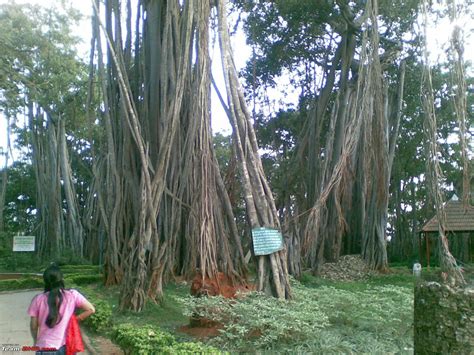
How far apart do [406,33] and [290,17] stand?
Answer: 3.71 metres

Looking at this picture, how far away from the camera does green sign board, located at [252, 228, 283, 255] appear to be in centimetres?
761

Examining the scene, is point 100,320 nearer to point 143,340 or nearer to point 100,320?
point 100,320

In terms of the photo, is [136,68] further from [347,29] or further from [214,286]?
[347,29]

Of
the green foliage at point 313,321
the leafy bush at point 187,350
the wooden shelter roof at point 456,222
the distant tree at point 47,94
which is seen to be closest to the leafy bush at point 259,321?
the green foliage at point 313,321

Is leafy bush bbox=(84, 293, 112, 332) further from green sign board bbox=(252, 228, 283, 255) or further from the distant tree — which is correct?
the distant tree

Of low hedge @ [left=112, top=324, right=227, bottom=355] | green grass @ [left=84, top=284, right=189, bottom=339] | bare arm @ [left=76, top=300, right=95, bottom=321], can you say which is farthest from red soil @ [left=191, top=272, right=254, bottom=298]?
bare arm @ [left=76, top=300, right=95, bottom=321]

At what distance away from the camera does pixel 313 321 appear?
6199 mm

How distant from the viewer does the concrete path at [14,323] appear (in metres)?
6.71

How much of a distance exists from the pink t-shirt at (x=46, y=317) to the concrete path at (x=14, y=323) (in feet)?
7.68

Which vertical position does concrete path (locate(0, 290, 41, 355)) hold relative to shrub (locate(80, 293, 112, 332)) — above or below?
below

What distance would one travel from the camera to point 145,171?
340 inches

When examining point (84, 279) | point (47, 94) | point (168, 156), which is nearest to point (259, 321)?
point (168, 156)

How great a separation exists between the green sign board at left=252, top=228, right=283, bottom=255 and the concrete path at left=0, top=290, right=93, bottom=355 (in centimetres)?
236

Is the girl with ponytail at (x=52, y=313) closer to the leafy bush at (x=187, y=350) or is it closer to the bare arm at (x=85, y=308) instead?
the bare arm at (x=85, y=308)
